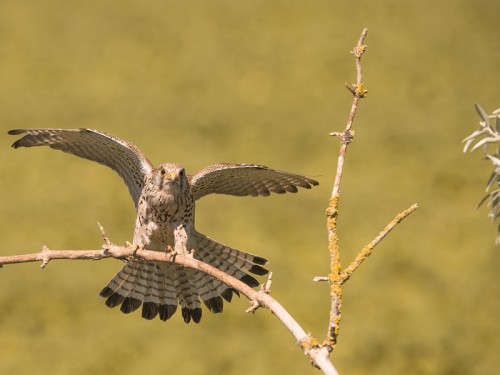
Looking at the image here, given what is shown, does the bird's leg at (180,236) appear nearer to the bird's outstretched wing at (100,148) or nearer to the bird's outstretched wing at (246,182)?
the bird's outstretched wing at (246,182)

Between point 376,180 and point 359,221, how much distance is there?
0.63 metres

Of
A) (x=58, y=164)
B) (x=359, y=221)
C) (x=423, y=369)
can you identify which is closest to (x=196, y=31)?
(x=58, y=164)

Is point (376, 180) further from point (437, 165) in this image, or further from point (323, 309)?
point (323, 309)

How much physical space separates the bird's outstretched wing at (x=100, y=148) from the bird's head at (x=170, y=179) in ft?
0.54

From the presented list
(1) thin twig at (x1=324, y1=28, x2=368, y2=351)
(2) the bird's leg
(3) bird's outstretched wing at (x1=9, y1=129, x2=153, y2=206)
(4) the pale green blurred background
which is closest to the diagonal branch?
(1) thin twig at (x1=324, y1=28, x2=368, y2=351)

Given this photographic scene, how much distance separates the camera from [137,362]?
8.42 m

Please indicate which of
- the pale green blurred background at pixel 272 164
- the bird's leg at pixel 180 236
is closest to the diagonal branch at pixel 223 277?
the bird's leg at pixel 180 236

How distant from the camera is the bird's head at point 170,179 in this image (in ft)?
16.2

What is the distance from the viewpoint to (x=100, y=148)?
5.17m

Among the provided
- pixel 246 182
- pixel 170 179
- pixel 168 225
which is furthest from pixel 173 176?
pixel 246 182

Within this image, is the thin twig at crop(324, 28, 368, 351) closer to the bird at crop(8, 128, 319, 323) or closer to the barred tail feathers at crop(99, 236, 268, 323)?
the bird at crop(8, 128, 319, 323)

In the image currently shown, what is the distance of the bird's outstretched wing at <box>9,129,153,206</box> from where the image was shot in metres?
4.95

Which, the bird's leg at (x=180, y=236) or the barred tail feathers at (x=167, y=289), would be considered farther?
the barred tail feathers at (x=167, y=289)

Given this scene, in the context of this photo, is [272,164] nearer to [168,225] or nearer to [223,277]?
[168,225]
